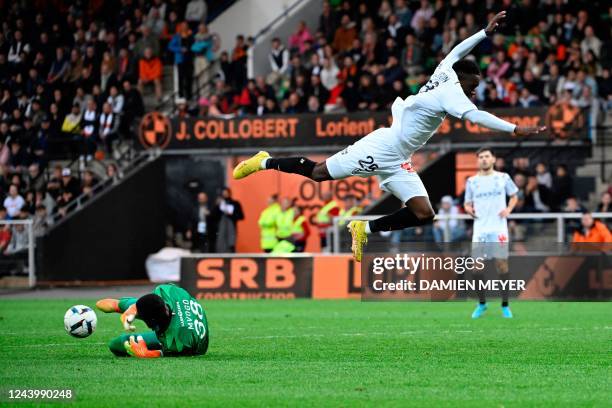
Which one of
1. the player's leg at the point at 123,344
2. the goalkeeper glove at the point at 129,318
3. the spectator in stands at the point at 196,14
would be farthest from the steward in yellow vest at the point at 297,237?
the goalkeeper glove at the point at 129,318

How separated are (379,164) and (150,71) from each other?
21.1 m

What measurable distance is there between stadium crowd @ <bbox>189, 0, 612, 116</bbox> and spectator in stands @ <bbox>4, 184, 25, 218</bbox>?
16.3ft

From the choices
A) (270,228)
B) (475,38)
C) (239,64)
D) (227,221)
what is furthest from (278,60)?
(475,38)

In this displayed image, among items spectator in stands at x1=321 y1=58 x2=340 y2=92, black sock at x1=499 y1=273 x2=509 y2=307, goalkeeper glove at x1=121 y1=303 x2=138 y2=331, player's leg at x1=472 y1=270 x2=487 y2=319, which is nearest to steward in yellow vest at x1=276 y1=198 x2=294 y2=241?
spectator in stands at x1=321 y1=58 x2=340 y2=92

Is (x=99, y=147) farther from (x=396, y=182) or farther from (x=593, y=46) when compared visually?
(x=396, y=182)

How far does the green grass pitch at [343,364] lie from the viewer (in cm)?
887

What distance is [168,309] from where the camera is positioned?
36.3 feet

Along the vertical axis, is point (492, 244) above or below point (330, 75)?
below

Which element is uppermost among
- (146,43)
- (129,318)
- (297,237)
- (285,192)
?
(146,43)

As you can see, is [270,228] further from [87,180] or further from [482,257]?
[482,257]

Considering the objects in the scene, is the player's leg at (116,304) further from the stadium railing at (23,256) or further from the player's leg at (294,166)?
the stadium railing at (23,256)

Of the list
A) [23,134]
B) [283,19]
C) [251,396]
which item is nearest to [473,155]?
[283,19]

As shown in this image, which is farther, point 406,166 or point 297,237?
point 297,237

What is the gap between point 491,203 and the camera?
18031mm
